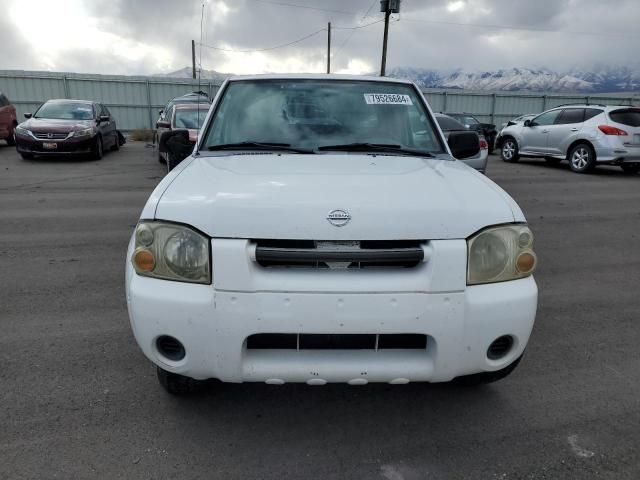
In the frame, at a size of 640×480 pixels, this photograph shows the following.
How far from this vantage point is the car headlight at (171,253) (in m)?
2.14

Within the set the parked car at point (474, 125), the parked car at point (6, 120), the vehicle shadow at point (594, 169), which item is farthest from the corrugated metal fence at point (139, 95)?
the vehicle shadow at point (594, 169)

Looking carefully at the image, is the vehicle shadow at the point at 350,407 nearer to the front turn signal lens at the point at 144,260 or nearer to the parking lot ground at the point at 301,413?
the parking lot ground at the point at 301,413

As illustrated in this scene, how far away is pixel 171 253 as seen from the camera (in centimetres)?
218

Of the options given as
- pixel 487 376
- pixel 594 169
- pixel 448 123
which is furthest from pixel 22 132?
pixel 594 169

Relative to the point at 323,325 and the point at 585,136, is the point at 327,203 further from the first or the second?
the point at 585,136

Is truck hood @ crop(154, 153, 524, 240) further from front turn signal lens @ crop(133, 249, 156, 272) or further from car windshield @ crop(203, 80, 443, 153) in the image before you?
car windshield @ crop(203, 80, 443, 153)

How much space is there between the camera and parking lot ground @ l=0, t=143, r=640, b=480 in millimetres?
2285

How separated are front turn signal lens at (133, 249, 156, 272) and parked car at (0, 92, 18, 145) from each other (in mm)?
16113

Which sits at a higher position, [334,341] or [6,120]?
[334,341]

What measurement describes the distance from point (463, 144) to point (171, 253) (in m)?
2.27

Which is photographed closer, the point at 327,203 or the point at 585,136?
the point at 327,203

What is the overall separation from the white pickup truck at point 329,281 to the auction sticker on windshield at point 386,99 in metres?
1.30

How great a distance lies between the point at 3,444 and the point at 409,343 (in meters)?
1.92

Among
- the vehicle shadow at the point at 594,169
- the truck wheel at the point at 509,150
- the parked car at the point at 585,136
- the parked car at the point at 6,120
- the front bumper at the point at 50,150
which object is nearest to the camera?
the parked car at the point at 585,136
